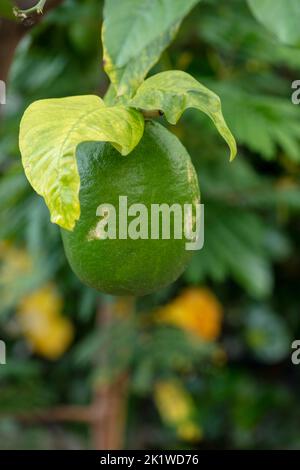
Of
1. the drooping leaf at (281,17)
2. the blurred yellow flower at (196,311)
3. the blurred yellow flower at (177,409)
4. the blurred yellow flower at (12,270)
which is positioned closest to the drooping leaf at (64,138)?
the drooping leaf at (281,17)

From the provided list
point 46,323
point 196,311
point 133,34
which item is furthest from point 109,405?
point 133,34

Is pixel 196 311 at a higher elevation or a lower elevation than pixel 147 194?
higher

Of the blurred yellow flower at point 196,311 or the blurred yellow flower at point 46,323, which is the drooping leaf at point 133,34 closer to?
the blurred yellow flower at point 196,311

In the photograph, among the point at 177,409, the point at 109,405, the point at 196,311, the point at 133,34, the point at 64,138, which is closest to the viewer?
the point at 64,138

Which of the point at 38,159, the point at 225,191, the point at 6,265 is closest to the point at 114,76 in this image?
the point at 38,159

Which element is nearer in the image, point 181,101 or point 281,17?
point 181,101

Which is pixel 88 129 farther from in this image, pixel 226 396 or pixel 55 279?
pixel 226 396

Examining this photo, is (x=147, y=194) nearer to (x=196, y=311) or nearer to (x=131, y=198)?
(x=131, y=198)
